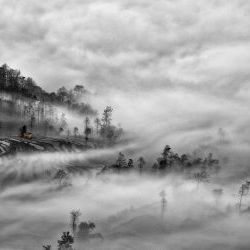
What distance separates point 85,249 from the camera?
Result: 648 ft

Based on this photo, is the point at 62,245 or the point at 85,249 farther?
Result: the point at 85,249

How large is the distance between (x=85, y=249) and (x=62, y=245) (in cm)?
1899

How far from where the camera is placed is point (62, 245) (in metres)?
181
